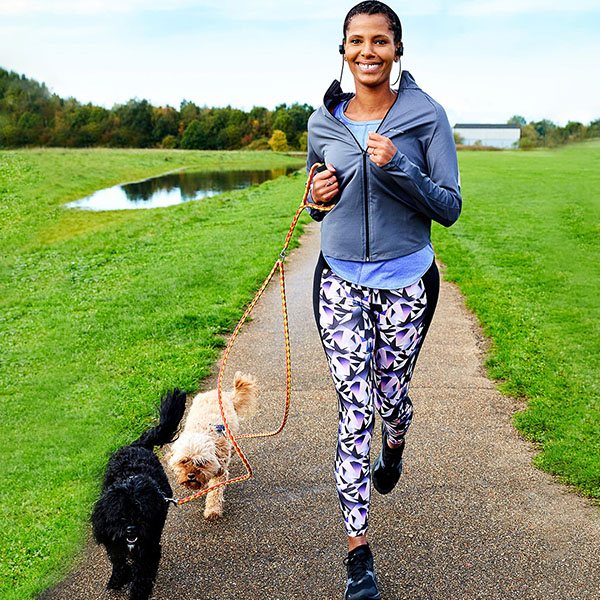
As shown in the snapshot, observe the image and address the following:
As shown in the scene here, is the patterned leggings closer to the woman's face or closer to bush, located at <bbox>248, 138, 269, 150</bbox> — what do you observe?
the woman's face

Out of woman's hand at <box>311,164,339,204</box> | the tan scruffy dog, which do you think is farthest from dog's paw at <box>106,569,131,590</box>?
woman's hand at <box>311,164,339,204</box>

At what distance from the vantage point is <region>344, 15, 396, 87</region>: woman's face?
2.66 m

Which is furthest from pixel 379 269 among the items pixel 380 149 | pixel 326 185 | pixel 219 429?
pixel 219 429

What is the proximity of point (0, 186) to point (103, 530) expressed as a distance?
2369cm

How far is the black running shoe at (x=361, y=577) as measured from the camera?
8.92 feet

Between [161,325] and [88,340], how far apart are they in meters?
0.90

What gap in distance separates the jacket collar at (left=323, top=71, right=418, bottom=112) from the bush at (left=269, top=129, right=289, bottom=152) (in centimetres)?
8014

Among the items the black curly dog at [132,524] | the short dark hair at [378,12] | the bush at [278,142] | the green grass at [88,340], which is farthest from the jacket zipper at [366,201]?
the bush at [278,142]

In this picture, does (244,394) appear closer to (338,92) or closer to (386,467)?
(386,467)

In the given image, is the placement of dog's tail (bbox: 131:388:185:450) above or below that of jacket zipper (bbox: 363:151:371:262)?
below

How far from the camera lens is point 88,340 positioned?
7020mm

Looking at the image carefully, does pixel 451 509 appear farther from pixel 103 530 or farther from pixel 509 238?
pixel 509 238

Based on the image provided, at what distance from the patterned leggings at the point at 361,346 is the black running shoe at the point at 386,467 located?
1.62 ft

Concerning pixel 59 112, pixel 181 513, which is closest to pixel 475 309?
pixel 181 513
